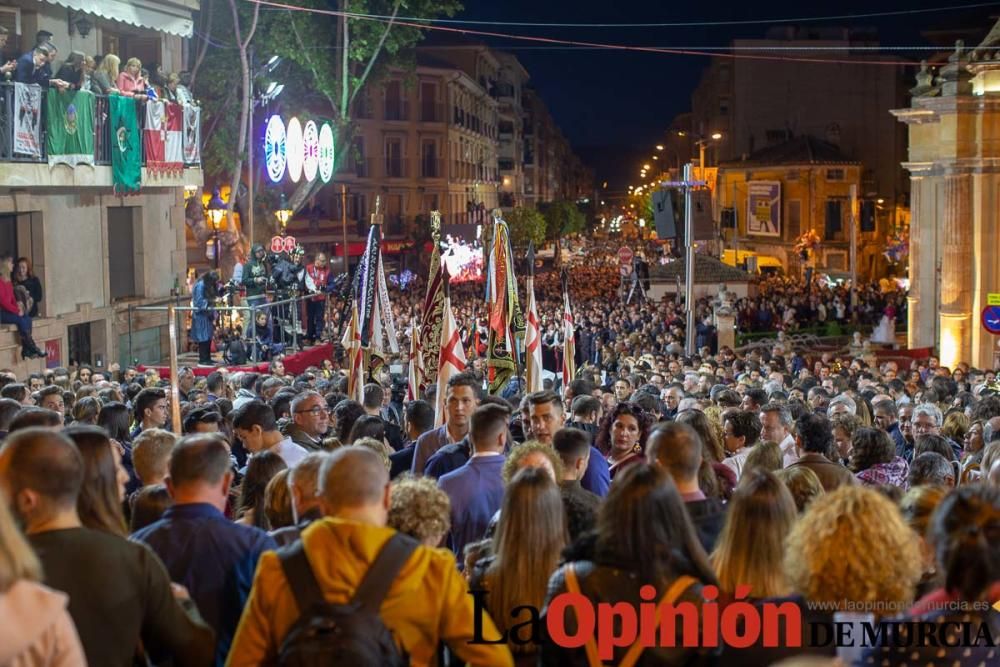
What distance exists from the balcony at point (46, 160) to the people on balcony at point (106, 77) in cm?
20

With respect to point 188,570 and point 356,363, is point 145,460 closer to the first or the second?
point 188,570

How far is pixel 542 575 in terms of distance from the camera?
5051 millimetres

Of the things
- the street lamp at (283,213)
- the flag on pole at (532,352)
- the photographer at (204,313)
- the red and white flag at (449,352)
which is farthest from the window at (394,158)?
the red and white flag at (449,352)

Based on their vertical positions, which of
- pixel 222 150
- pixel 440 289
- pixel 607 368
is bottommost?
pixel 607 368

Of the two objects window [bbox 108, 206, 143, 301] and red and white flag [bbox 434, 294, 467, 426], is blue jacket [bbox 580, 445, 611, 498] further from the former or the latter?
window [bbox 108, 206, 143, 301]

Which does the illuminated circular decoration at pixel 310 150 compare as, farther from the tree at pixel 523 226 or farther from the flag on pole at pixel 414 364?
the tree at pixel 523 226

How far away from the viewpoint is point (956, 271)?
3055cm

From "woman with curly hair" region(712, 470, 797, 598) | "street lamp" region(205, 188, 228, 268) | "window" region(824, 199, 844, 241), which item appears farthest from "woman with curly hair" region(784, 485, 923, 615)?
"window" region(824, 199, 844, 241)

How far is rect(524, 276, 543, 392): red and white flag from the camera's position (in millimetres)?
15891

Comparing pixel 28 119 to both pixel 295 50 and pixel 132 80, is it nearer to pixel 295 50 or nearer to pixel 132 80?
pixel 132 80

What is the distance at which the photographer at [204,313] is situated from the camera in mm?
21703

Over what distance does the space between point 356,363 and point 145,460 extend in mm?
8439

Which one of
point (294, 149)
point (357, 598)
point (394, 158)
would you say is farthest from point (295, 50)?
point (394, 158)

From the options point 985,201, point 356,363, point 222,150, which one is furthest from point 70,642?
point 222,150
